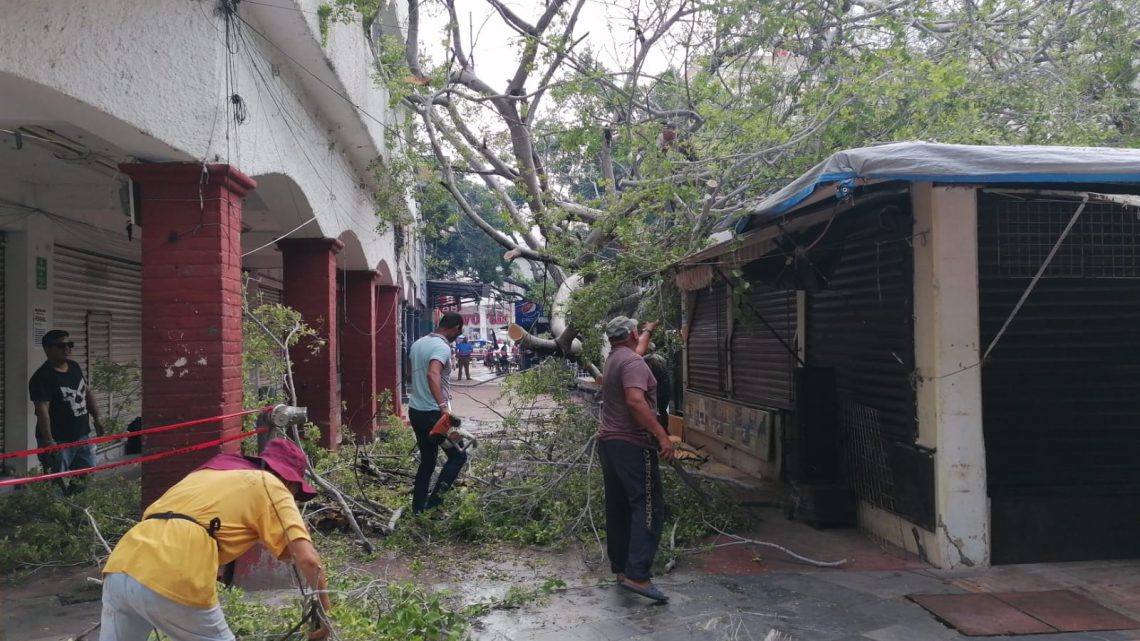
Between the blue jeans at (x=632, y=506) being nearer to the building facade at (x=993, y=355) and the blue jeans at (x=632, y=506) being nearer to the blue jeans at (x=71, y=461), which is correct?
the building facade at (x=993, y=355)

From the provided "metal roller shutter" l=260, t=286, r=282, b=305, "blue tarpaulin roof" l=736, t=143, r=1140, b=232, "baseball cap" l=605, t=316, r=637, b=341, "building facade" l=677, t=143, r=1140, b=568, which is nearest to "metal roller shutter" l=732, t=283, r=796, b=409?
"building facade" l=677, t=143, r=1140, b=568

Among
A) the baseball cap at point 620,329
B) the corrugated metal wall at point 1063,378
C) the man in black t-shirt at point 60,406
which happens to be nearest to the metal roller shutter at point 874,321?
the corrugated metal wall at point 1063,378

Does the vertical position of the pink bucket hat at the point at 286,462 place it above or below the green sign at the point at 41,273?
below

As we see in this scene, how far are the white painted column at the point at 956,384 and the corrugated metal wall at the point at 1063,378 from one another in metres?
0.23

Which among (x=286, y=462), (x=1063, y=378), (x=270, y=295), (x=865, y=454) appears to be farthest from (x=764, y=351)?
(x=270, y=295)

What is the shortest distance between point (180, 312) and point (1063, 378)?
19.5 feet

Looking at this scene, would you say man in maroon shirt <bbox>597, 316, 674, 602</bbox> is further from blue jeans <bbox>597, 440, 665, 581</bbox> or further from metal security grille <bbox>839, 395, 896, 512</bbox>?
metal security grille <bbox>839, 395, 896, 512</bbox>

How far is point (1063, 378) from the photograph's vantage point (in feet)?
18.8

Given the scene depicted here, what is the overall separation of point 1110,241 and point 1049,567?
7.40ft

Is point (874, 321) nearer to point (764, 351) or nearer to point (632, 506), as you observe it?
point (764, 351)

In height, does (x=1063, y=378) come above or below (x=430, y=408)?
above

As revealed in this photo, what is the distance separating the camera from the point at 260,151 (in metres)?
6.27

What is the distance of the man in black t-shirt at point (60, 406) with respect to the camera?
7074 millimetres

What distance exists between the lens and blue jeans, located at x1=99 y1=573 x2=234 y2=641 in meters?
2.72
